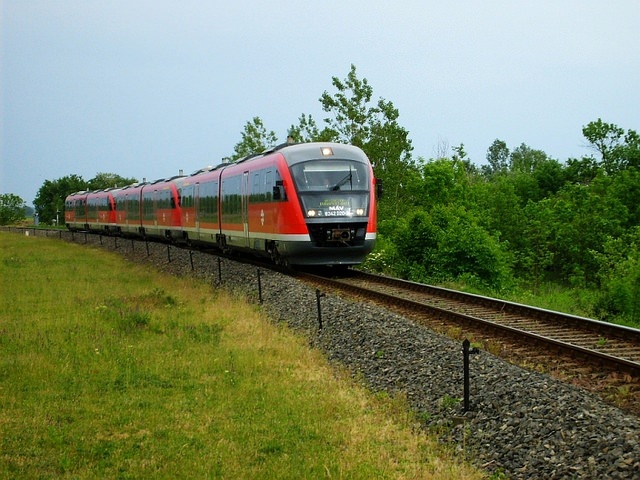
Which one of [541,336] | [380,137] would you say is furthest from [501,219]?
[541,336]

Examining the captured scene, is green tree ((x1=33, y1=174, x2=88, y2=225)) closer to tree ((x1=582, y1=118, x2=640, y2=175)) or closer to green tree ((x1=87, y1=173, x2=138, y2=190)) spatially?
green tree ((x1=87, y1=173, x2=138, y2=190))

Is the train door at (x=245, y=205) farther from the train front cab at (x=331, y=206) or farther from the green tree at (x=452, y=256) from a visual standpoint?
the green tree at (x=452, y=256)

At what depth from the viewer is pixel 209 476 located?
7164 millimetres

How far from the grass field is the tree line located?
9.18m

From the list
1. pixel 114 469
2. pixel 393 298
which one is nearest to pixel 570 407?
pixel 114 469

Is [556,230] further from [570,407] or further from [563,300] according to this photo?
[570,407]

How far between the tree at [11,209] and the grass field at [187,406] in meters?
93.1

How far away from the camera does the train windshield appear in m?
19.9

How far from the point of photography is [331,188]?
66.2 ft

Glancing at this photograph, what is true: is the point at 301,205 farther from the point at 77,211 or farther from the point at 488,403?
the point at 77,211

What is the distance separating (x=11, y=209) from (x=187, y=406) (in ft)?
340

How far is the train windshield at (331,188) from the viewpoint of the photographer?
65.3 ft

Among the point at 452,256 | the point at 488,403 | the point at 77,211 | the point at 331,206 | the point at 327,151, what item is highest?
the point at 327,151

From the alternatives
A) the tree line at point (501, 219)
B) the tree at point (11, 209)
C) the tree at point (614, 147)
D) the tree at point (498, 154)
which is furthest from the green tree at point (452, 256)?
the tree at point (498, 154)
